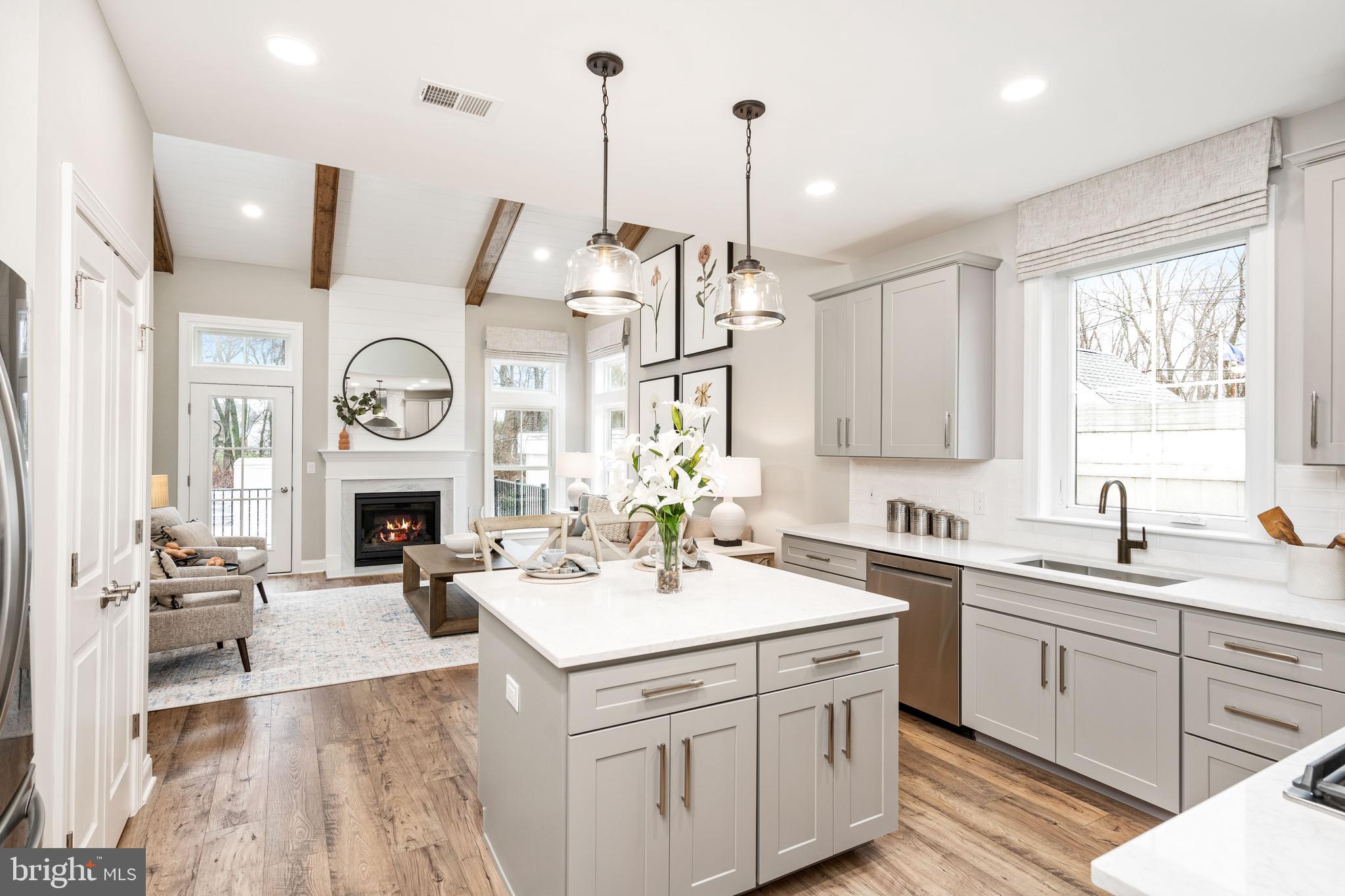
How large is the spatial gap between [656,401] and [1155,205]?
4.28 metres

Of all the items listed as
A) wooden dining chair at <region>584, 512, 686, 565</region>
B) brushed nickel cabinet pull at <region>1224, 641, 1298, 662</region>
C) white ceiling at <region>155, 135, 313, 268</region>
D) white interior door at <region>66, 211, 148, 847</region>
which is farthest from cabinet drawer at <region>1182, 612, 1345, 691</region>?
white ceiling at <region>155, 135, 313, 268</region>

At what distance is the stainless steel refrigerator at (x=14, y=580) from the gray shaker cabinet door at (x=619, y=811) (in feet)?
3.33

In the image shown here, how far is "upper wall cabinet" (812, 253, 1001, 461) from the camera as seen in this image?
3.43 metres

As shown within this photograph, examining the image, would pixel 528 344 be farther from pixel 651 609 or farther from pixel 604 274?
pixel 651 609

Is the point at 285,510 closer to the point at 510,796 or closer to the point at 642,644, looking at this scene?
the point at 510,796

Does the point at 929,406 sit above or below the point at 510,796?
above

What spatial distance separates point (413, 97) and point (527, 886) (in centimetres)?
267

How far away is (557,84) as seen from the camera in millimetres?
2410

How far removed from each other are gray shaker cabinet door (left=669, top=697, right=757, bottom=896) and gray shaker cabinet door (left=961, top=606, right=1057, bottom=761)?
156cm

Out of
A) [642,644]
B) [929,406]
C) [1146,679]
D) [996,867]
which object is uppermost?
[929,406]

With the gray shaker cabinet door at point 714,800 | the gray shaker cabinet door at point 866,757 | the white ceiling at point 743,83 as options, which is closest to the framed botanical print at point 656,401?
the white ceiling at point 743,83

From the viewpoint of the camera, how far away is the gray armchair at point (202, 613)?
3744 mm

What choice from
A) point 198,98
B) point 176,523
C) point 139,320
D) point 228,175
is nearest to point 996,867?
point 139,320

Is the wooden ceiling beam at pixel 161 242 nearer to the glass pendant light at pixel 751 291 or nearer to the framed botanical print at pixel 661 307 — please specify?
the framed botanical print at pixel 661 307
